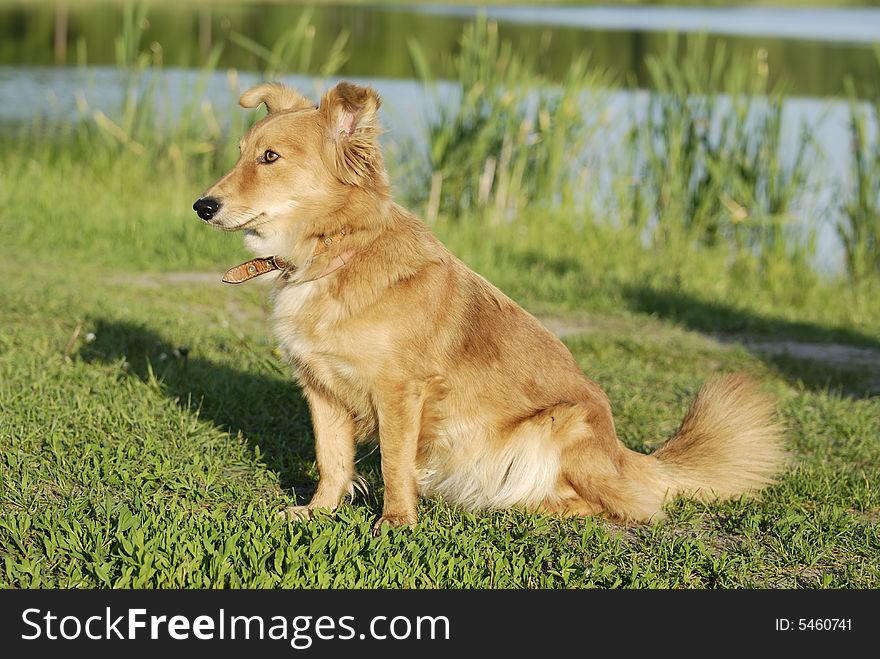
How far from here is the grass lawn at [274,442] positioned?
355 cm

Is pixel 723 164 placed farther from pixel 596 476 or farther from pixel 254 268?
pixel 254 268

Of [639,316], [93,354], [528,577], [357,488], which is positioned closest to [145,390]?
[93,354]

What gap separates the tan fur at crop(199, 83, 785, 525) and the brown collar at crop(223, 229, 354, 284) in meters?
0.02

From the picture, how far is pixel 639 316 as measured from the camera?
321 inches

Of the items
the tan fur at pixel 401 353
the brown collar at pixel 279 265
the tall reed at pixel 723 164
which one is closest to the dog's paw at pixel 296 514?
the tan fur at pixel 401 353

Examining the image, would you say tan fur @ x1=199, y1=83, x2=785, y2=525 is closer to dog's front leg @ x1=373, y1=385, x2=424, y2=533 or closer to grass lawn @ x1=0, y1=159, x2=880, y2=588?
dog's front leg @ x1=373, y1=385, x2=424, y2=533

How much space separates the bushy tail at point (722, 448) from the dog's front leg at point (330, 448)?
121 cm

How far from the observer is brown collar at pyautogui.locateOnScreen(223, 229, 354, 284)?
393 cm

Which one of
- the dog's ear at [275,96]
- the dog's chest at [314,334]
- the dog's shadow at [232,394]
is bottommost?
the dog's shadow at [232,394]

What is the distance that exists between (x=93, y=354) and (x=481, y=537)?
9.39 feet

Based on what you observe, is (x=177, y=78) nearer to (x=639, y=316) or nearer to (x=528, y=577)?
(x=639, y=316)

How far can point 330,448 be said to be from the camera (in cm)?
418

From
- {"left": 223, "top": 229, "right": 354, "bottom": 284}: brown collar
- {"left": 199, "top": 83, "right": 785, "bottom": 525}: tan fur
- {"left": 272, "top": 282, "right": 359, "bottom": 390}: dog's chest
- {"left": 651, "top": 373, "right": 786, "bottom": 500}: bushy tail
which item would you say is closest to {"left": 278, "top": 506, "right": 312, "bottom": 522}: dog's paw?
{"left": 199, "top": 83, "right": 785, "bottom": 525}: tan fur

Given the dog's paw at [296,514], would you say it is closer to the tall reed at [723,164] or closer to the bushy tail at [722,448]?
the bushy tail at [722,448]
